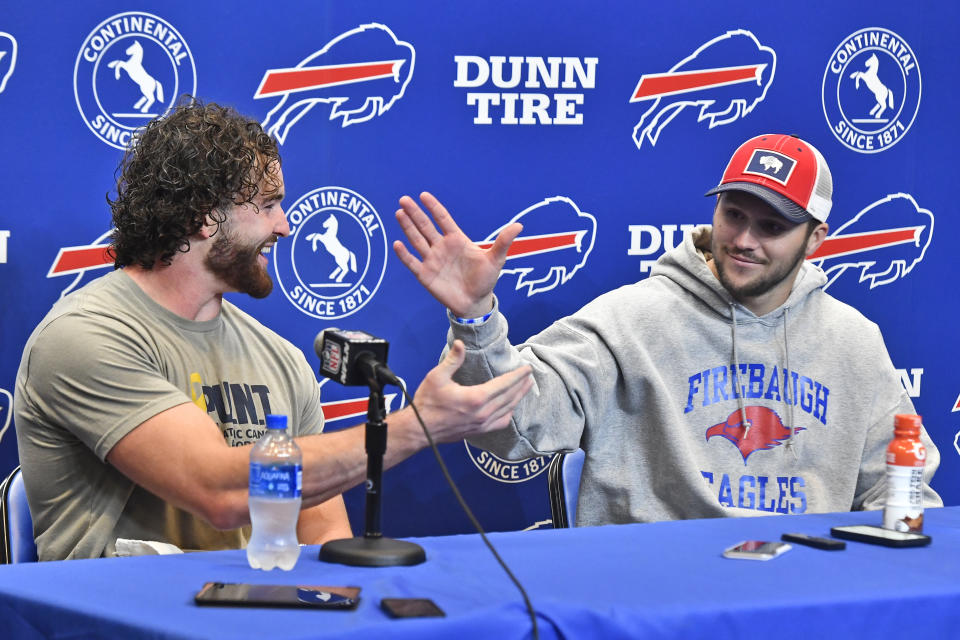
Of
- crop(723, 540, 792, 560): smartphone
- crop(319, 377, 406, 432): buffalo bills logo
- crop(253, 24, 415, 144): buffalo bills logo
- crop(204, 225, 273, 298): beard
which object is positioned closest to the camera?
crop(723, 540, 792, 560): smartphone

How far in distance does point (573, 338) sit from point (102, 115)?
47.8 inches

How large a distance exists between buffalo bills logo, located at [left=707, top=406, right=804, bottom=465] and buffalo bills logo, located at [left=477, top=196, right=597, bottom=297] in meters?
0.67

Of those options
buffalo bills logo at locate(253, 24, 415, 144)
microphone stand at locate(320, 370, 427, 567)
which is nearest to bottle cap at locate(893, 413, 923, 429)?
microphone stand at locate(320, 370, 427, 567)

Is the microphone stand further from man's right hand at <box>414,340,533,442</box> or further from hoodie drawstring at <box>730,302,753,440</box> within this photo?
hoodie drawstring at <box>730,302,753,440</box>

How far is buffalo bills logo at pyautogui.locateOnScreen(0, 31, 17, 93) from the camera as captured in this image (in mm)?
2471

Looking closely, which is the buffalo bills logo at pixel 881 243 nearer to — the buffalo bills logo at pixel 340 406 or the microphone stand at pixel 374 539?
the buffalo bills logo at pixel 340 406

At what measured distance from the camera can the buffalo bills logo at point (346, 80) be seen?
8.80 ft

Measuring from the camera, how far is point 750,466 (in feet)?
8.20

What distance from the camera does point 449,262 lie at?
202 cm

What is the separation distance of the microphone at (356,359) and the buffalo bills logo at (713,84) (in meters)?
1.65

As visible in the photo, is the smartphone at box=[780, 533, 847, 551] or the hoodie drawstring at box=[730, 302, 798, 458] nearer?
the smartphone at box=[780, 533, 847, 551]

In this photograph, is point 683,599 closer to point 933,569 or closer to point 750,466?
point 933,569

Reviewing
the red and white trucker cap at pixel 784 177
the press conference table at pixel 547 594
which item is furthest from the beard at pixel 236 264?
the red and white trucker cap at pixel 784 177

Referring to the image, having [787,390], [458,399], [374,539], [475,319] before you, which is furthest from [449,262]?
[787,390]
